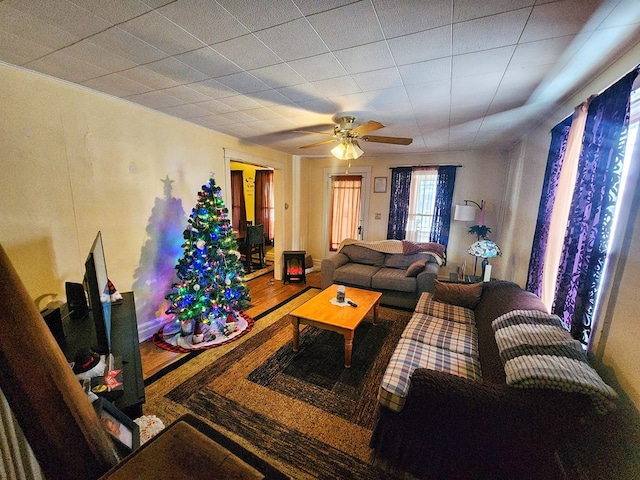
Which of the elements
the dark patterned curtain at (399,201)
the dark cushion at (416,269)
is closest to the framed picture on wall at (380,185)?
the dark patterned curtain at (399,201)

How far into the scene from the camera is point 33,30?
144 cm

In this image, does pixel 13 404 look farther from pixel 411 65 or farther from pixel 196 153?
pixel 196 153

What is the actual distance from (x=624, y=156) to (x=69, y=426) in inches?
95.0

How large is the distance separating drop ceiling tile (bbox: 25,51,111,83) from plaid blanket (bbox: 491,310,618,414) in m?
3.30

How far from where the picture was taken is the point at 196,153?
3.22 meters

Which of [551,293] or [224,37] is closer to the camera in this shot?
[224,37]

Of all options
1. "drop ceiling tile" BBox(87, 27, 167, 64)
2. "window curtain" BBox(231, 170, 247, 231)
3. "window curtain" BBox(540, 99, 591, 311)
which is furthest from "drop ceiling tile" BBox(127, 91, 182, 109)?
"window curtain" BBox(231, 170, 247, 231)

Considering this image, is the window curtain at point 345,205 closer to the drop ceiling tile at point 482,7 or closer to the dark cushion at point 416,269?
the dark cushion at point 416,269

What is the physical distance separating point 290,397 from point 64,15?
8.90 ft

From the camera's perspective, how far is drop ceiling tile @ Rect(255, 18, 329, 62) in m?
1.35

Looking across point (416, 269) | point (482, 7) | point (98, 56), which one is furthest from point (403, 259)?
point (98, 56)

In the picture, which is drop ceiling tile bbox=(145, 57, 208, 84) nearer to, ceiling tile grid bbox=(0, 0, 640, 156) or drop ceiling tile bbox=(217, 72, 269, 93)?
ceiling tile grid bbox=(0, 0, 640, 156)

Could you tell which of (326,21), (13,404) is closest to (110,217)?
(326,21)

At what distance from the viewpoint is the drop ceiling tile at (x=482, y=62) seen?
1.52 m
